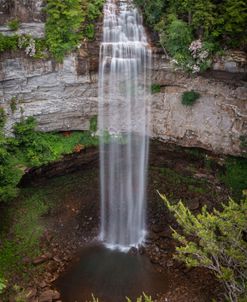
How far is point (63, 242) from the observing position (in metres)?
17.6

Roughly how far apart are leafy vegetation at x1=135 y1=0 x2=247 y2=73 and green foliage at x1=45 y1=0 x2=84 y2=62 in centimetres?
350

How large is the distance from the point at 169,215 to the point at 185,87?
6634 mm

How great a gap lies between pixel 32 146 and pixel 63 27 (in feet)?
19.1

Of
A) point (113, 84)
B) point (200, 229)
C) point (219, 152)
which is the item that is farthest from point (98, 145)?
point (200, 229)

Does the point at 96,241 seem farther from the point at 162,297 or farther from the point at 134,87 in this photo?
the point at 134,87

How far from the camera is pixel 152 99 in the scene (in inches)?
714

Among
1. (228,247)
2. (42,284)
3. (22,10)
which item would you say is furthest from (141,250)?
A: (22,10)

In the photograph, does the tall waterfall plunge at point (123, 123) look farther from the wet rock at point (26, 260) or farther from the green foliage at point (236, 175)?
the green foliage at point (236, 175)

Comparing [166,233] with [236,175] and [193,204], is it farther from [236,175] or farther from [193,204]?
[236,175]

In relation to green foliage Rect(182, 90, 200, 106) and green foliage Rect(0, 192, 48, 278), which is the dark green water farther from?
green foliage Rect(182, 90, 200, 106)

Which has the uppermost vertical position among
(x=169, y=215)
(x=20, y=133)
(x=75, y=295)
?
(x=20, y=133)

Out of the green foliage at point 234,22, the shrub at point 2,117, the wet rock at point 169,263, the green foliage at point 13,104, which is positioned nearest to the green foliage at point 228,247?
the wet rock at point 169,263

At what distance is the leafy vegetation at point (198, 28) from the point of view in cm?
1454

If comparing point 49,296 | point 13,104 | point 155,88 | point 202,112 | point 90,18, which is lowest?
point 49,296
